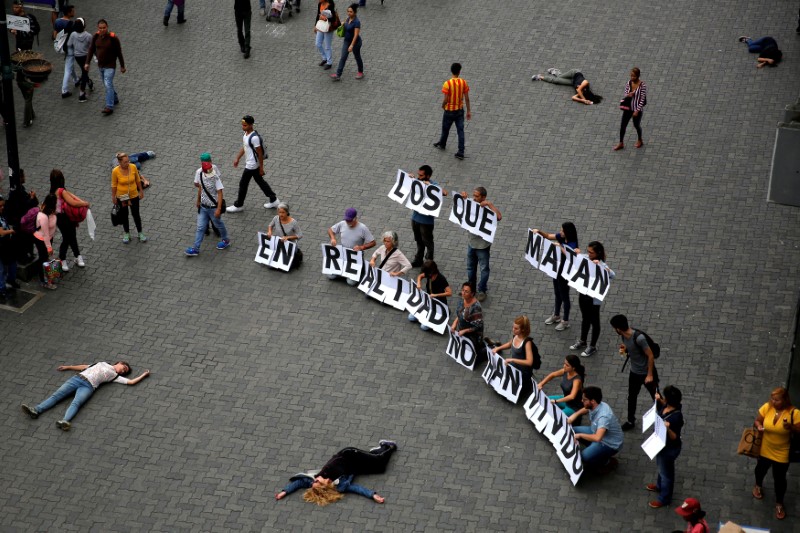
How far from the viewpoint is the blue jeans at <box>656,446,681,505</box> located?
15.5m

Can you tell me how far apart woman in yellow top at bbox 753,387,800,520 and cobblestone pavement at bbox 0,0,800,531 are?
0.54 m

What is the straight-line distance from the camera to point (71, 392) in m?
17.8

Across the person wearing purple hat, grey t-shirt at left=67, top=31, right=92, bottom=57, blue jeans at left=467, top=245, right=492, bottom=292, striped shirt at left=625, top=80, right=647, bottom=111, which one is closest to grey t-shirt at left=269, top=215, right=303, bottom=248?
the person wearing purple hat

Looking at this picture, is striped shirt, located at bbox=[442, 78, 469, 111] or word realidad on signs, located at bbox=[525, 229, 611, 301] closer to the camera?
word realidad on signs, located at bbox=[525, 229, 611, 301]

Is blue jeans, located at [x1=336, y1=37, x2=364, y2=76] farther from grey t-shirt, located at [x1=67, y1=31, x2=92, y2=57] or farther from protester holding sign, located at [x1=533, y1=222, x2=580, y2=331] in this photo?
protester holding sign, located at [x1=533, y1=222, x2=580, y2=331]

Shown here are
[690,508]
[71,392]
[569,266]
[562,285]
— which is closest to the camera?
[690,508]

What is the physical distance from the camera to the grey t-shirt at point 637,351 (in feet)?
53.9

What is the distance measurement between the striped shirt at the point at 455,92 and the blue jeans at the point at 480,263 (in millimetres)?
4233

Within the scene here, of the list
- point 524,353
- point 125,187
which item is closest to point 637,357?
point 524,353

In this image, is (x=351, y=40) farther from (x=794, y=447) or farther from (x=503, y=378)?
(x=794, y=447)

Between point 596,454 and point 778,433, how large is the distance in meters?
2.26

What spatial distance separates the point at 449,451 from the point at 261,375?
315 centimetres

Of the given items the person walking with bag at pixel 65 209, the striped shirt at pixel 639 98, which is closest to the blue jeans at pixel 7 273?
the person walking with bag at pixel 65 209

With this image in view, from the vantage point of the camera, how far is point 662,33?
27.8m
